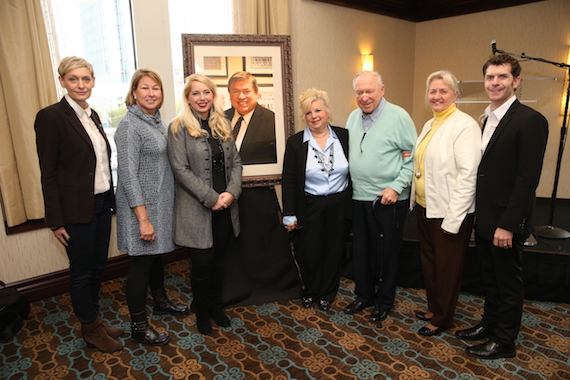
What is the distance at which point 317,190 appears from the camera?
2670 millimetres

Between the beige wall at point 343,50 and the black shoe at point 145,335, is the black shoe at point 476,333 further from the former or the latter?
the beige wall at point 343,50

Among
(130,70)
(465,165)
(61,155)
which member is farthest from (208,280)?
(130,70)

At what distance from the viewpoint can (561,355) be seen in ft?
7.45

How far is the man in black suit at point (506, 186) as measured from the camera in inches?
75.8

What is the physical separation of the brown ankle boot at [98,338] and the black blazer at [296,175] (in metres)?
1.38

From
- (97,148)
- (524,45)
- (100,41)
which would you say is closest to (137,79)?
(97,148)

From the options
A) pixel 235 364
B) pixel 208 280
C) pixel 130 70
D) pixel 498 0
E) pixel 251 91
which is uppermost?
pixel 498 0

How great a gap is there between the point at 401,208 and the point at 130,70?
2662 millimetres

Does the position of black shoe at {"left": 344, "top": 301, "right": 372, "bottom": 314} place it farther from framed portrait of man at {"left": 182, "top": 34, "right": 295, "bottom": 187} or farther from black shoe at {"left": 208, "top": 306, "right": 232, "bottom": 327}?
framed portrait of man at {"left": 182, "top": 34, "right": 295, "bottom": 187}

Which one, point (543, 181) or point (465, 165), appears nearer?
point (465, 165)

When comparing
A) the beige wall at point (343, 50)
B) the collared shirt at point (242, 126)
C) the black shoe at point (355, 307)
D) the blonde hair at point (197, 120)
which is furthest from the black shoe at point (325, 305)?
the beige wall at point (343, 50)

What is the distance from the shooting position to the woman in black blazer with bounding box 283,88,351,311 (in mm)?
2621

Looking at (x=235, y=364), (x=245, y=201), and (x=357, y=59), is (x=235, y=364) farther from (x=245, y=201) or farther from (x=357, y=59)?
(x=357, y=59)

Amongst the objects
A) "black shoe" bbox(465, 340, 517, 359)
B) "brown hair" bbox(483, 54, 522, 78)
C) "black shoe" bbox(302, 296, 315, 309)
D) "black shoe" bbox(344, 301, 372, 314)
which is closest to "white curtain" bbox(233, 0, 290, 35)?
"brown hair" bbox(483, 54, 522, 78)
